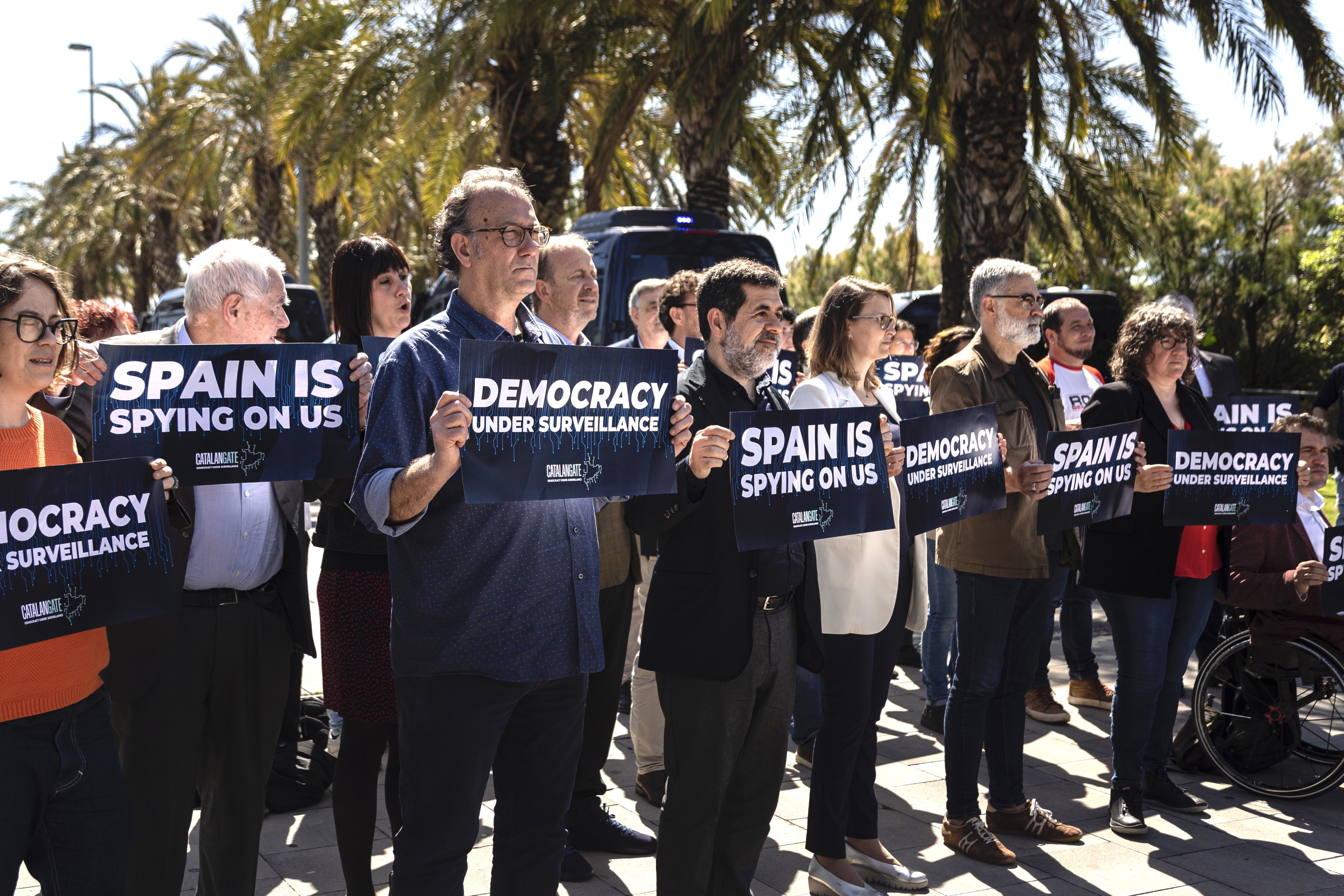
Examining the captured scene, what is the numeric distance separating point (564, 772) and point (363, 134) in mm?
13807

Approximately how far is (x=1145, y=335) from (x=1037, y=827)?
2021mm

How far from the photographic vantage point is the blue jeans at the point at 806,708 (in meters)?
5.06

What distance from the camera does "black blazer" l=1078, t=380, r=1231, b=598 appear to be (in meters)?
4.57

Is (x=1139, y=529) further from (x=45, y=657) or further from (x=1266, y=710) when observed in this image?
(x=45, y=657)

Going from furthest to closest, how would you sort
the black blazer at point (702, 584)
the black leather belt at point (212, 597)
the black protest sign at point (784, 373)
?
the black protest sign at point (784, 373)
the black blazer at point (702, 584)
the black leather belt at point (212, 597)

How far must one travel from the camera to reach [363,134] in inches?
597

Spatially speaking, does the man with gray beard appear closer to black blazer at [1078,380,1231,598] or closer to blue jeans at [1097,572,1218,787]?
black blazer at [1078,380,1231,598]

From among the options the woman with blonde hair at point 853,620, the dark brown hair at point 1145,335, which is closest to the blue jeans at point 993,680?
the woman with blonde hair at point 853,620

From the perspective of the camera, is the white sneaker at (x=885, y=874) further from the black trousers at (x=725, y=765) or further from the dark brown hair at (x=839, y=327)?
the dark brown hair at (x=839, y=327)

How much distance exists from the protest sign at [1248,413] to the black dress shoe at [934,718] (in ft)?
6.43

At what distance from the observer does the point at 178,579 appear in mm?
2807

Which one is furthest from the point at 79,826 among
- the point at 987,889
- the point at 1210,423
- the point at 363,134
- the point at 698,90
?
the point at 363,134

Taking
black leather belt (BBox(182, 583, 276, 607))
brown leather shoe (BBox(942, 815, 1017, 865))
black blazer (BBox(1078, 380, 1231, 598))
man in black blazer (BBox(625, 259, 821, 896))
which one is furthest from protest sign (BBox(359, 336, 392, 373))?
black blazer (BBox(1078, 380, 1231, 598))

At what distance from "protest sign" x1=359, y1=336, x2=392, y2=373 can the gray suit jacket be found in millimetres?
519
